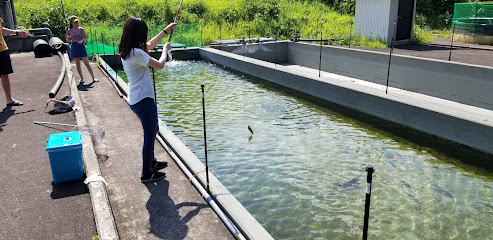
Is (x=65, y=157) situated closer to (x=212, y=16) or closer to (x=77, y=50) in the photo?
(x=77, y=50)

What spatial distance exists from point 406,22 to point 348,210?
1492cm

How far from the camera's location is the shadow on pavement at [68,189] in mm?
4579

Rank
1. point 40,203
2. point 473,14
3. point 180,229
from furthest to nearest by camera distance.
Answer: point 473,14, point 40,203, point 180,229

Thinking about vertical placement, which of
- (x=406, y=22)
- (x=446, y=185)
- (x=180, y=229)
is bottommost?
(x=446, y=185)

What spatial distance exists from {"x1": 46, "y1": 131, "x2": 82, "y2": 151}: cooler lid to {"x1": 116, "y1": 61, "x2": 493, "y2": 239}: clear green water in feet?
7.68

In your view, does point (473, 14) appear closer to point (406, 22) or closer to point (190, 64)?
point (406, 22)

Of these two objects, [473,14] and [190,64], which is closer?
[190,64]

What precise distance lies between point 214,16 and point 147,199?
22.9 metres

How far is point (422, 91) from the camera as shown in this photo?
12.4 m

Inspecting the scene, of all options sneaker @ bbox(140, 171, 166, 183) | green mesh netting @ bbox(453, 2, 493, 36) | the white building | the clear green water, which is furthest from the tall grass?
sneaker @ bbox(140, 171, 166, 183)

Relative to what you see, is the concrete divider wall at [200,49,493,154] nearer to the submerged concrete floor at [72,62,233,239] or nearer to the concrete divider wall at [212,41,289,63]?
the concrete divider wall at [212,41,289,63]

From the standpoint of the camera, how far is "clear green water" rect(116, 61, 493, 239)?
506cm

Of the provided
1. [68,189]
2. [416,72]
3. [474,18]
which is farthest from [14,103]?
[474,18]

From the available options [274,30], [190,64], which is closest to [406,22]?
[274,30]
